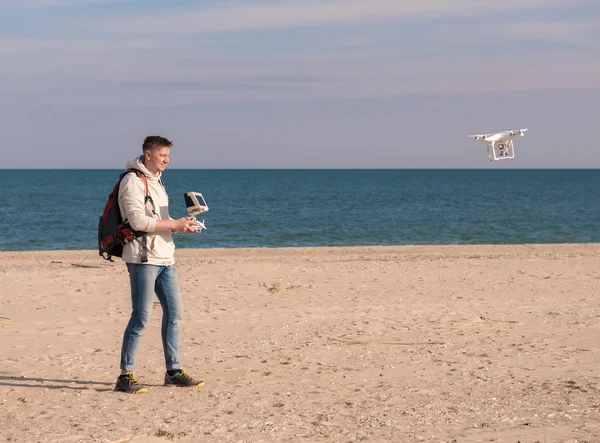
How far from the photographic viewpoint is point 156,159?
646cm

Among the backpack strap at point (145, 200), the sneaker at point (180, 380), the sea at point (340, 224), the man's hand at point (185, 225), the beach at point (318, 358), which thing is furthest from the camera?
the sea at point (340, 224)

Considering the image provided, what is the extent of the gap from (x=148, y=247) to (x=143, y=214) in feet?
0.85

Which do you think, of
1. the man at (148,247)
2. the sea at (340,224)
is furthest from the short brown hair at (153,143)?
the sea at (340,224)

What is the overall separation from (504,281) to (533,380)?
6.47 m

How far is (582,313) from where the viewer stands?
10.7 meters

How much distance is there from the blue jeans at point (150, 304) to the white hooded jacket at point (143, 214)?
10 centimetres

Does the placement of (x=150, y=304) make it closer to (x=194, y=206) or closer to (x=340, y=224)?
(x=194, y=206)

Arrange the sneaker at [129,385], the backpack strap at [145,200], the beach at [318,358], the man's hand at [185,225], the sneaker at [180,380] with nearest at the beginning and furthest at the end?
the beach at [318,358]
the man's hand at [185,225]
the backpack strap at [145,200]
the sneaker at [129,385]
the sneaker at [180,380]

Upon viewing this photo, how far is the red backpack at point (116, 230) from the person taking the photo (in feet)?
20.8

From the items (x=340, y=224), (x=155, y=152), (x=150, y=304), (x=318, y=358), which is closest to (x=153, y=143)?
(x=155, y=152)

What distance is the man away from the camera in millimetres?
6336

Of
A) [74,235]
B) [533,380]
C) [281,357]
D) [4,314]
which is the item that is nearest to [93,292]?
[4,314]

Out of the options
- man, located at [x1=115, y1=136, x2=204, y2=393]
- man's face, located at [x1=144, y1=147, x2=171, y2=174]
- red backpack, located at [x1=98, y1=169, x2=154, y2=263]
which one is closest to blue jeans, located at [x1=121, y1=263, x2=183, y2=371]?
man, located at [x1=115, y1=136, x2=204, y2=393]

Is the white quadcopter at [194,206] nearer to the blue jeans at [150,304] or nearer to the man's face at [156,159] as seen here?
the man's face at [156,159]
